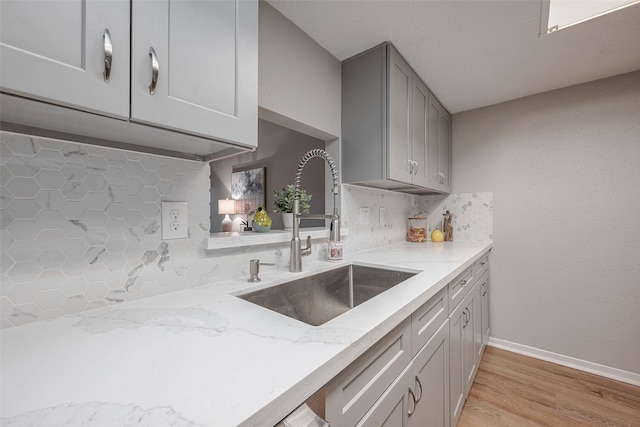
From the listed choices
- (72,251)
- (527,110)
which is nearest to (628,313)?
(527,110)

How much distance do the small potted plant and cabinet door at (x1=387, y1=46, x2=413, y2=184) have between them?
0.53 metres

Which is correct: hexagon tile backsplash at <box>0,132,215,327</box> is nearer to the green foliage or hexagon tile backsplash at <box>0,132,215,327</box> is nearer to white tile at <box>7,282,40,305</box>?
white tile at <box>7,282,40,305</box>

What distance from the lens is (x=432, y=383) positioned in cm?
109

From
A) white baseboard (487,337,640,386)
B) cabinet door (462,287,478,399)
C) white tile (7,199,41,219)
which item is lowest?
white baseboard (487,337,640,386)

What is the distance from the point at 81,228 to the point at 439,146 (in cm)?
239

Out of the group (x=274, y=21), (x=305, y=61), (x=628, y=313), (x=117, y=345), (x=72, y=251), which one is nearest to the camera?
(x=117, y=345)

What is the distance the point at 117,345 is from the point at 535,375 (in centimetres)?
263

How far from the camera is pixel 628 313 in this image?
6.28ft

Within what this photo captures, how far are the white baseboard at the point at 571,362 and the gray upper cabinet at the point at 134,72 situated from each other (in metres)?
2.74

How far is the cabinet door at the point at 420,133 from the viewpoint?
1.86 meters

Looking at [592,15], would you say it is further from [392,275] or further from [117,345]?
[117,345]

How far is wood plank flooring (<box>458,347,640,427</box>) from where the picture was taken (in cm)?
158

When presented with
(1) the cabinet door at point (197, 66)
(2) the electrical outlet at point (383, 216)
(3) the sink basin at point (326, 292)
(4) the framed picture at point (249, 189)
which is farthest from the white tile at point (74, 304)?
(4) the framed picture at point (249, 189)

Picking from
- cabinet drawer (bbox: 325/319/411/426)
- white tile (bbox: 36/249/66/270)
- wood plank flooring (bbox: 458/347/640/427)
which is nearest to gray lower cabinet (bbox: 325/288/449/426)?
cabinet drawer (bbox: 325/319/411/426)
